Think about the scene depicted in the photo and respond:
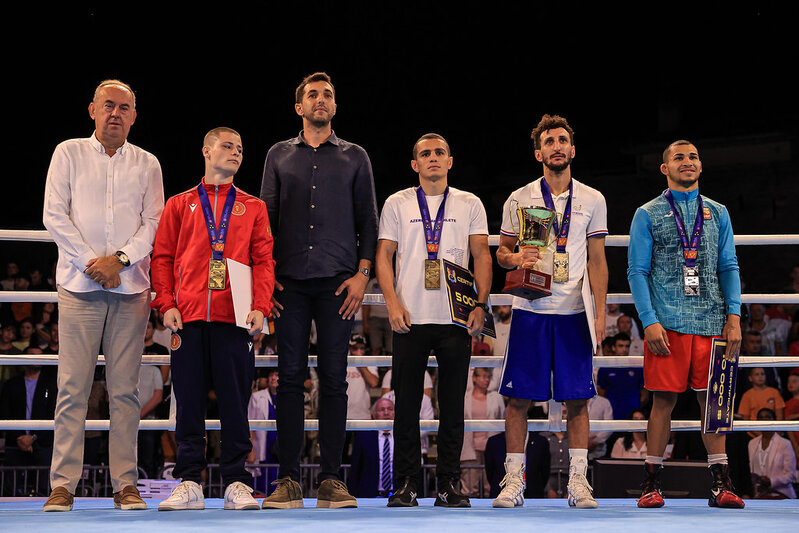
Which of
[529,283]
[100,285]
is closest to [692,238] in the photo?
[529,283]

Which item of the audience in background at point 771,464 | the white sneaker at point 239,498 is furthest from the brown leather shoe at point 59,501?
the audience in background at point 771,464

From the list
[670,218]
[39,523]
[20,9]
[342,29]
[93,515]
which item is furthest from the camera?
[342,29]

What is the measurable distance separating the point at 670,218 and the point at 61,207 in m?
2.53

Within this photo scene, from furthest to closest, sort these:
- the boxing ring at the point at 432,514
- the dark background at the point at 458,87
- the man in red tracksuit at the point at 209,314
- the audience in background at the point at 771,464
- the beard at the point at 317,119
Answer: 1. the dark background at the point at 458,87
2. the audience in background at the point at 771,464
3. the beard at the point at 317,119
4. the man in red tracksuit at the point at 209,314
5. the boxing ring at the point at 432,514

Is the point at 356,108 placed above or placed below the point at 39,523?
above

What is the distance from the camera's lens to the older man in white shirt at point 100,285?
3447 mm

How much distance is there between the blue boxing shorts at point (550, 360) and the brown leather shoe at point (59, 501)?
69.3 inches

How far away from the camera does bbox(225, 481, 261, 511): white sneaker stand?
132 inches

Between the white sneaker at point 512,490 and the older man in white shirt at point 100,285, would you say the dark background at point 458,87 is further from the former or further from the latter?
the white sneaker at point 512,490

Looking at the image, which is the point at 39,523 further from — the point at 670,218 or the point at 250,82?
the point at 250,82

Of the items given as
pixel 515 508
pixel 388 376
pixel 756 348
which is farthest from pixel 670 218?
pixel 756 348

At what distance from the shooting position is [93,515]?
3.15 m

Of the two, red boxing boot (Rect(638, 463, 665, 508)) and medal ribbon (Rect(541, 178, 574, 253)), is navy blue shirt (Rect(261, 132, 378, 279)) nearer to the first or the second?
medal ribbon (Rect(541, 178, 574, 253))

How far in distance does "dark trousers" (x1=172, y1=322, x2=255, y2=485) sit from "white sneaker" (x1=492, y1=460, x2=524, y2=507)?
3.32 ft
